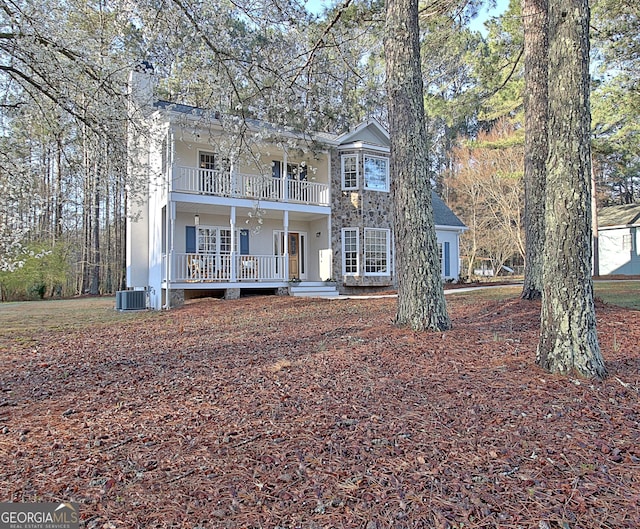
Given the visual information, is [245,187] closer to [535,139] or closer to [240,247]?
[240,247]

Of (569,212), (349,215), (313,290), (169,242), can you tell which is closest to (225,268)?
(169,242)

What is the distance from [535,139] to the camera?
7684 mm

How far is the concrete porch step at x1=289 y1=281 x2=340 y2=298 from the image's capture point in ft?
46.1

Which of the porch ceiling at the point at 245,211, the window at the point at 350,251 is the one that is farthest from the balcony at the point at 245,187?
the window at the point at 350,251

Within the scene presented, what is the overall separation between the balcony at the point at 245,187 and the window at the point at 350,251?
1334 mm

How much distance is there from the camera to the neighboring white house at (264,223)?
12.3 meters

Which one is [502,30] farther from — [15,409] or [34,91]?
[15,409]

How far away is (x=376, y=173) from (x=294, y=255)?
423 centimetres

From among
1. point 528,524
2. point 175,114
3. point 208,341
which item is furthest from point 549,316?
point 175,114

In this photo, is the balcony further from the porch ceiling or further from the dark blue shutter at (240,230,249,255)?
the dark blue shutter at (240,230,249,255)

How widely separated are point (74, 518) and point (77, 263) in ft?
75.3

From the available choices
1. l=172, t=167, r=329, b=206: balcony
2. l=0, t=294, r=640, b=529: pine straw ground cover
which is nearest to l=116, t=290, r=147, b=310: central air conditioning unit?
l=172, t=167, r=329, b=206: balcony

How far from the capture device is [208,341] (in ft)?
20.3

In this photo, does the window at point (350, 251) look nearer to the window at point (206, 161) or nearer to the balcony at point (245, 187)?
the balcony at point (245, 187)
